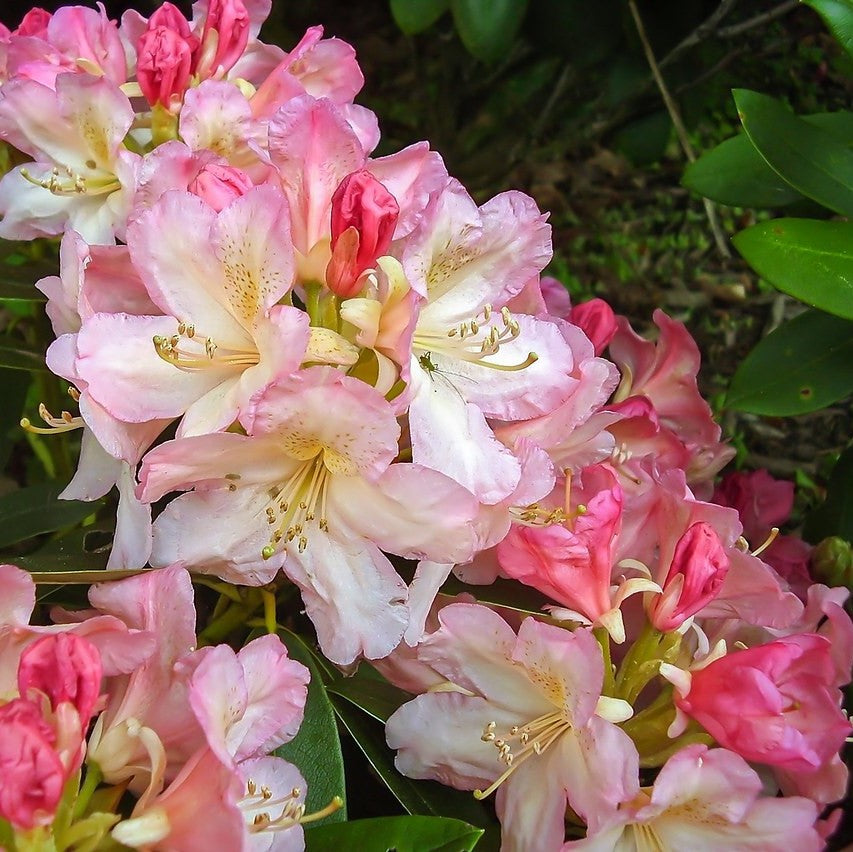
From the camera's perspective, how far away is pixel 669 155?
2.42 m

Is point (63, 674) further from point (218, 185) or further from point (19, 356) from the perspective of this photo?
point (19, 356)

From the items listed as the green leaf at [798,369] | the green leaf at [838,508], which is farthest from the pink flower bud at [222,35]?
the green leaf at [838,508]

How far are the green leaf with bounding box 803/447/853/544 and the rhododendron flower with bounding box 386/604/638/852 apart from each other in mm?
627

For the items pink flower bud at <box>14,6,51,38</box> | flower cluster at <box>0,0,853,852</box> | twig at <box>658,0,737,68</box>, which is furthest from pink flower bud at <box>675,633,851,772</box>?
twig at <box>658,0,737,68</box>

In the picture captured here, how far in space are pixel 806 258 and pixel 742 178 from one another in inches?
12.3

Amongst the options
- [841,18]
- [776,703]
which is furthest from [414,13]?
[776,703]

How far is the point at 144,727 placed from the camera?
0.66 metres

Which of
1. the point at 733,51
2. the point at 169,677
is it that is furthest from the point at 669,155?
the point at 169,677

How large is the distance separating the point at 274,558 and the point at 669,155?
1.96 metres

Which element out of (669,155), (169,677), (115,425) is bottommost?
(669,155)

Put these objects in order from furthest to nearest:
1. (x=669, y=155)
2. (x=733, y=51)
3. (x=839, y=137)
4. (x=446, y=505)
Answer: (x=669, y=155), (x=733, y=51), (x=839, y=137), (x=446, y=505)

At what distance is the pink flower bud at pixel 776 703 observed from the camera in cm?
71

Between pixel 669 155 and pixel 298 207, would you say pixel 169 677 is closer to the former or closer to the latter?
pixel 298 207

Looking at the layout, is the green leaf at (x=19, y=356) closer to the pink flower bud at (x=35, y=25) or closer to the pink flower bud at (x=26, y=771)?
the pink flower bud at (x=35, y=25)
